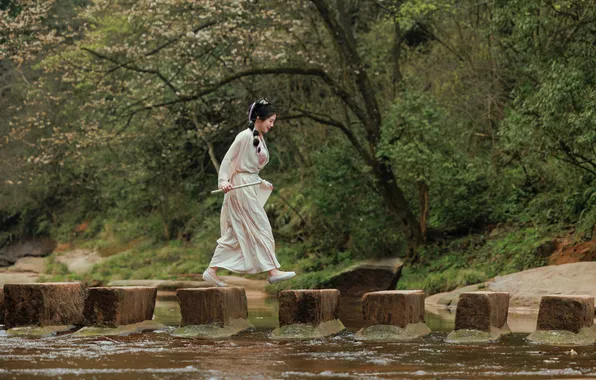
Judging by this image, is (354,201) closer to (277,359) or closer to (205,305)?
(205,305)

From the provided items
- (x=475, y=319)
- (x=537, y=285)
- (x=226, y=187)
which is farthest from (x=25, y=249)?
(x=475, y=319)

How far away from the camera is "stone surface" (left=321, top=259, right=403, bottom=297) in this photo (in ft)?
64.0

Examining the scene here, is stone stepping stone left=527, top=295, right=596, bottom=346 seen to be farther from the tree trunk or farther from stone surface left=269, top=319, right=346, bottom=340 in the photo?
the tree trunk

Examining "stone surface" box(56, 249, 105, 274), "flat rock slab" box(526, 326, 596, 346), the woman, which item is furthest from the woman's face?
"stone surface" box(56, 249, 105, 274)

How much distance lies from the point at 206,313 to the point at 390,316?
1.85m

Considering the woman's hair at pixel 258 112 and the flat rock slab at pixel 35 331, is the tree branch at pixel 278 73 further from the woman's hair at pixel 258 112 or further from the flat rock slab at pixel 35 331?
the flat rock slab at pixel 35 331

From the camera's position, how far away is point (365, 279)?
19594 mm

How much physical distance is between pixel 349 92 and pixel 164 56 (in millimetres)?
4342

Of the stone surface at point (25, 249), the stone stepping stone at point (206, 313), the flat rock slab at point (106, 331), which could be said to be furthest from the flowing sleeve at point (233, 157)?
the stone surface at point (25, 249)

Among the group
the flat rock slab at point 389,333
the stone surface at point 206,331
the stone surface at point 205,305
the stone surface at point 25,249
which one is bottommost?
the flat rock slab at point 389,333

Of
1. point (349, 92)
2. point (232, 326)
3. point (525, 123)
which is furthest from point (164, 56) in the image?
point (232, 326)

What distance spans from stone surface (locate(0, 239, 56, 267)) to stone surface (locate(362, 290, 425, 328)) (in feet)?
96.1

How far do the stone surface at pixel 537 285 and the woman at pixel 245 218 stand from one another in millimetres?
5308

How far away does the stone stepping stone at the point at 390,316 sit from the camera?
9133 mm
